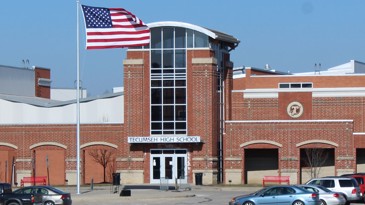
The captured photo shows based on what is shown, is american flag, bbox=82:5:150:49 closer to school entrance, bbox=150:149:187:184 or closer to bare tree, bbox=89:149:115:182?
school entrance, bbox=150:149:187:184

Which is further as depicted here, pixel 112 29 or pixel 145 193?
pixel 145 193

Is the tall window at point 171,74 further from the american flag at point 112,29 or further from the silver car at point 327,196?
the silver car at point 327,196

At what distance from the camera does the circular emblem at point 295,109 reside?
74.9m

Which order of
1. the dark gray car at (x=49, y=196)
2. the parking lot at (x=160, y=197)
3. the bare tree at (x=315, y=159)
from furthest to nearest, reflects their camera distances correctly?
the bare tree at (x=315, y=159)
the parking lot at (x=160, y=197)
the dark gray car at (x=49, y=196)

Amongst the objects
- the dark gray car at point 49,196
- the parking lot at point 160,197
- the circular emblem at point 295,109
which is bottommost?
the parking lot at point 160,197

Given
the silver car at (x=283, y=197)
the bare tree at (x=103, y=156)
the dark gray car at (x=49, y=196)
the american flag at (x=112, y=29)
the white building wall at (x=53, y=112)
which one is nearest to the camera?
the silver car at (x=283, y=197)

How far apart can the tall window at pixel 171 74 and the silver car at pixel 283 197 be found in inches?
1100

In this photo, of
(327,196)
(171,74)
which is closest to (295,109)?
(171,74)

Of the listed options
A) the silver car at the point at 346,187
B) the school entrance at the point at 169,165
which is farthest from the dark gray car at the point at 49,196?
the school entrance at the point at 169,165

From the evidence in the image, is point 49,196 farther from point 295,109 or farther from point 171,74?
point 295,109

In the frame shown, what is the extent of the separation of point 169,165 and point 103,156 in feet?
21.5

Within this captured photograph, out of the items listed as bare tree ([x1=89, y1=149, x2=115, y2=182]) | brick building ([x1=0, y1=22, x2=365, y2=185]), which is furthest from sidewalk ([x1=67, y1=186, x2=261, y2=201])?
bare tree ([x1=89, y1=149, x2=115, y2=182])

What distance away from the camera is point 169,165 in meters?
69.6

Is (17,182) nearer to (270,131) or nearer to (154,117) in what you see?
(154,117)
